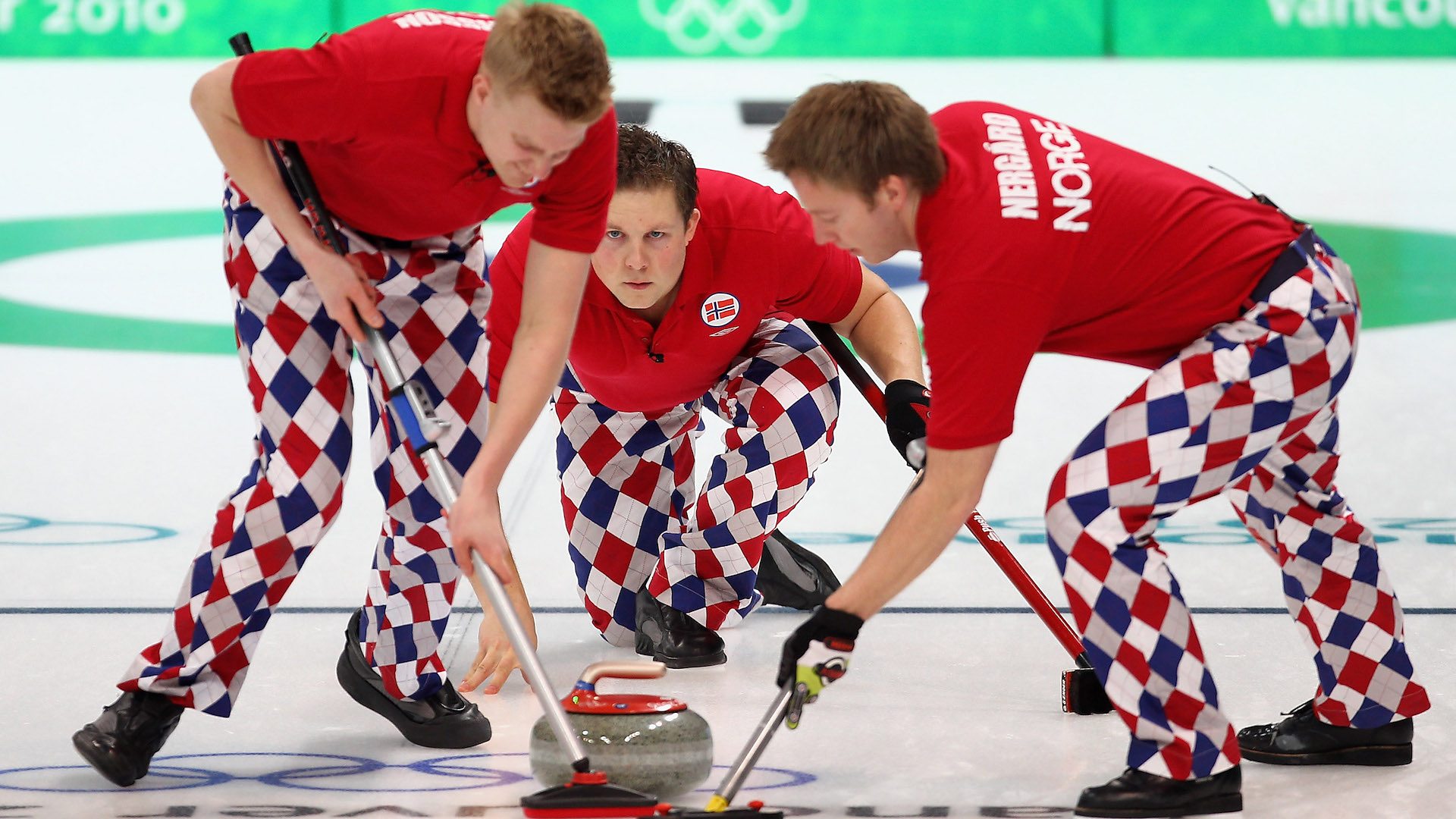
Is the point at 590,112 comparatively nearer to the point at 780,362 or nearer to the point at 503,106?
the point at 503,106

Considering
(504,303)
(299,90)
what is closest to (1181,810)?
(504,303)

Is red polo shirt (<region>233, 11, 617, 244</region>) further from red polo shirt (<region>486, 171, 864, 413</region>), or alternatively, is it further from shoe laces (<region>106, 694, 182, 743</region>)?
shoe laces (<region>106, 694, 182, 743</region>)

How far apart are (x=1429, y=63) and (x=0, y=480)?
45.1 feet

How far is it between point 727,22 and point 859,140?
12900 mm

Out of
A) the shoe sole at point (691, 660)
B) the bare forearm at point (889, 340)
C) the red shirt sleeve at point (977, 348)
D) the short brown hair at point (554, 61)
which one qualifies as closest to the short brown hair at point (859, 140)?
the red shirt sleeve at point (977, 348)

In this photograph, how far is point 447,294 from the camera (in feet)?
9.57

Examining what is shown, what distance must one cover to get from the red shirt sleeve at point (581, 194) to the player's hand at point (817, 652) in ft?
2.38

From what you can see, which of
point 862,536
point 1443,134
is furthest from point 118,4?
point 862,536

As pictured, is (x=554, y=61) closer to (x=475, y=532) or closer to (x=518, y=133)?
(x=518, y=133)

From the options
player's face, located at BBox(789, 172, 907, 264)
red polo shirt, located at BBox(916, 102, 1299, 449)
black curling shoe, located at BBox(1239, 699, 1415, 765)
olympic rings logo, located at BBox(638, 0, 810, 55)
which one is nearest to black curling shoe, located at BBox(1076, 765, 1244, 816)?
black curling shoe, located at BBox(1239, 699, 1415, 765)

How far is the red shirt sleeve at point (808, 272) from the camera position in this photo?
3.44 m

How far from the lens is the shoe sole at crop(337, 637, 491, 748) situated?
291 cm

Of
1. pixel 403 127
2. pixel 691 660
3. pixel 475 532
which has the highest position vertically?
pixel 403 127

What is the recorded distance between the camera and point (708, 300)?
3373mm
